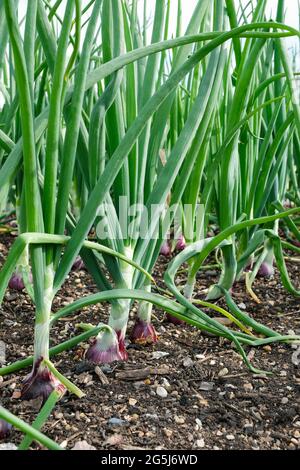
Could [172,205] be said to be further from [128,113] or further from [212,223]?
[212,223]

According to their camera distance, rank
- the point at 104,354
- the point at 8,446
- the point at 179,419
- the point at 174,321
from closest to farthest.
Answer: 1. the point at 8,446
2. the point at 179,419
3. the point at 104,354
4. the point at 174,321

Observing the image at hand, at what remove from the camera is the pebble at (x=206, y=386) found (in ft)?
3.21

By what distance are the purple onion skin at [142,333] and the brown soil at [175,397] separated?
0.06 feet

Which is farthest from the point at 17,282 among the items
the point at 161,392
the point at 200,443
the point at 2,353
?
the point at 200,443

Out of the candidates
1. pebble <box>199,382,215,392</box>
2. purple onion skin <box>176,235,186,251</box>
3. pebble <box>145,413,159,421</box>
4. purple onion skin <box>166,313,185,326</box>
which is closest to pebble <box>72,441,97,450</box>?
pebble <box>145,413,159,421</box>

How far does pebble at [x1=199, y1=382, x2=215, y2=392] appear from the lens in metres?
0.98

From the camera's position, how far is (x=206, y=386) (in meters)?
0.99

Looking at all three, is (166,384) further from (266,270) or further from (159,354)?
(266,270)

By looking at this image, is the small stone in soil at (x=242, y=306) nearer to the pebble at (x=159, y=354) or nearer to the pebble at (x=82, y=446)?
the pebble at (x=159, y=354)

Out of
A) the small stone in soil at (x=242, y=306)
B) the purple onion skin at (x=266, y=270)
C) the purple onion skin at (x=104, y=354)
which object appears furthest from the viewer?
the purple onion skin at (x=266, y=270)

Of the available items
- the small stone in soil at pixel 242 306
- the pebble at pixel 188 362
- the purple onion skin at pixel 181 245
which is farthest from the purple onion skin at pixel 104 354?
the purple onion skin at pixel 181 245

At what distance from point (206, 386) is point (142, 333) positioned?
0.55 feet

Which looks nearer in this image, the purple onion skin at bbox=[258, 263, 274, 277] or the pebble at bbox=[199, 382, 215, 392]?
the pebble at bbox=[199, 382, 215, 392]

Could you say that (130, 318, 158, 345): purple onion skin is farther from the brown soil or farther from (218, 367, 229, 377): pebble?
(218, 367, 229, 377): pebble
